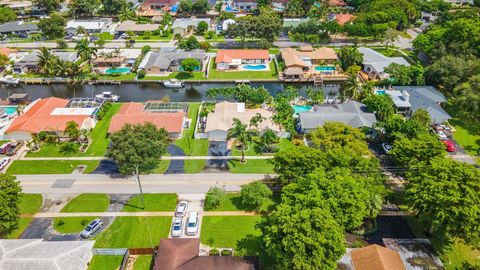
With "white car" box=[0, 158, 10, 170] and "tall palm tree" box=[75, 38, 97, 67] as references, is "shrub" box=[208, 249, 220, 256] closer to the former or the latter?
"white car" box=[0, 158, 10, 170]

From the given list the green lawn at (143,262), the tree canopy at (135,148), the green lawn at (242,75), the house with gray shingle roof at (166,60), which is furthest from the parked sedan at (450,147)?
the house with gray shingle roof at (166,60)

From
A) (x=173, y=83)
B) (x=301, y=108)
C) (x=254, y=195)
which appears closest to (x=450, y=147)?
(x=301, y=108)

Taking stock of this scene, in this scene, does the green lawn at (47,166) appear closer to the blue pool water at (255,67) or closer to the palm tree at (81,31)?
the blue pool water at (255,67)

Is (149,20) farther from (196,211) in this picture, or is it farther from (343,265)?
(343,265)

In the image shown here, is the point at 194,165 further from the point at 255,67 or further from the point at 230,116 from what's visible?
the point at 255,67

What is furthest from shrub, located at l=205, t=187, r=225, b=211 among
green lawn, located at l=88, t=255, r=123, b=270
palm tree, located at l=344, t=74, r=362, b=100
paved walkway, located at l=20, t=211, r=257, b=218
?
palm tree, located at l=344, t=74, r=362, b=100
